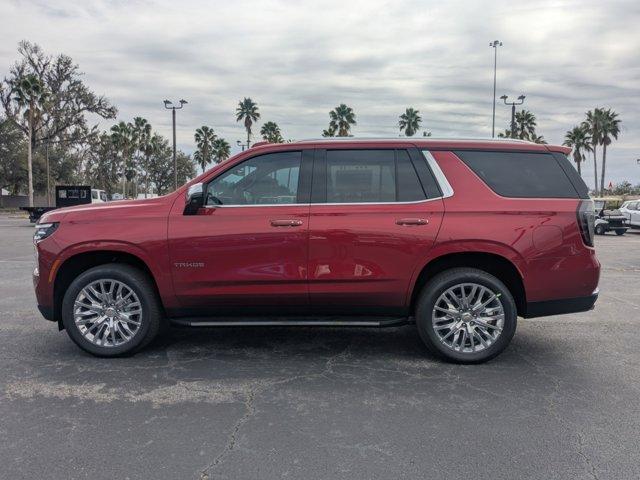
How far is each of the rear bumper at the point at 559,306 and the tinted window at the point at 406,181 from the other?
53.5 inches

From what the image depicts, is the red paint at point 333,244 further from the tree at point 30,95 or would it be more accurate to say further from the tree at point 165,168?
the tree at point 165,168

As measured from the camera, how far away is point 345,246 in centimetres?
464

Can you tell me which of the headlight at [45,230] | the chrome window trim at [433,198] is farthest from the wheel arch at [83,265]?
the chrome window trim at [433,198]

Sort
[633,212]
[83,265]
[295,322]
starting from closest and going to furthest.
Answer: [295,322] → [83,265] → [633,212]

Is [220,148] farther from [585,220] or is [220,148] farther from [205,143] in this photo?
[585,220]

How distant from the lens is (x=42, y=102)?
42531mm

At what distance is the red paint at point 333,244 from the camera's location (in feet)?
15.2

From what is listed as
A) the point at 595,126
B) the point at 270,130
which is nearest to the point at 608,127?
the point at 595,126

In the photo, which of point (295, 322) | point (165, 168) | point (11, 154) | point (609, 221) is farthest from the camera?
point (165, 168)

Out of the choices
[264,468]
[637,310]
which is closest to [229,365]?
[264,468]

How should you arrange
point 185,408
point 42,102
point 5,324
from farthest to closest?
1. point 42,102
2. point 5,324
3. point 185,408

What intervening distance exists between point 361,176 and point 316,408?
6.74ft

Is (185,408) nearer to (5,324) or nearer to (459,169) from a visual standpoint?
(459,169)

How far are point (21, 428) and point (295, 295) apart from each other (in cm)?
223
